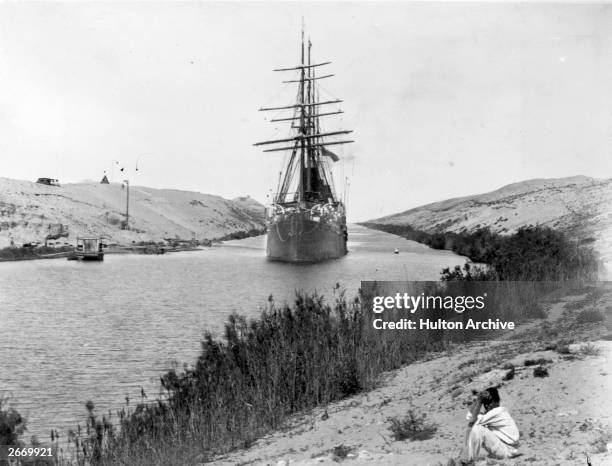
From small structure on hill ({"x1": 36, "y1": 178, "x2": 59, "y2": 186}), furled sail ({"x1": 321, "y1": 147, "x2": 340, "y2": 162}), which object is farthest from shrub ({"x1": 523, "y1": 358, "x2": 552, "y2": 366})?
small structure on hill ({"x1": 36, "y1": 178, "x2": 59, "y2": 186})

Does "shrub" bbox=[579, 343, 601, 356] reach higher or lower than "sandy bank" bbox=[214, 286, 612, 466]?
higher

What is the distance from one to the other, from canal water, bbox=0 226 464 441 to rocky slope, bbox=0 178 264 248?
1088 centimetres

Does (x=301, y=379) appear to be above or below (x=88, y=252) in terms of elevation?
below

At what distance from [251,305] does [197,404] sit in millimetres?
12933

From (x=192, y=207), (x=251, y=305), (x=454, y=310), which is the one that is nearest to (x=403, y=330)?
(x=454, y=310)

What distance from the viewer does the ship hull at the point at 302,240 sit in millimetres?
50312

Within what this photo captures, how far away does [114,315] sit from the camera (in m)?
23.2

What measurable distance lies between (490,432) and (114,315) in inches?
715

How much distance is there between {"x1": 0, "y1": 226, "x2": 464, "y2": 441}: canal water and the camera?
14141 millimetres

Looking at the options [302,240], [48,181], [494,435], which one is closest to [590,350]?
[494,435]

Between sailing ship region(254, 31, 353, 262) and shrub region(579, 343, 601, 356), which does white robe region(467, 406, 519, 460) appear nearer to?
shrub region(579, 343, 601, 356)

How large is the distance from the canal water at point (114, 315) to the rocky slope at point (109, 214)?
10885 mm

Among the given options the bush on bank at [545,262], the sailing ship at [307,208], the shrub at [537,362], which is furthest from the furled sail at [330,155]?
the shrub at [537,362]

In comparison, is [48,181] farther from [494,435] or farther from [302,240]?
[494,435]
